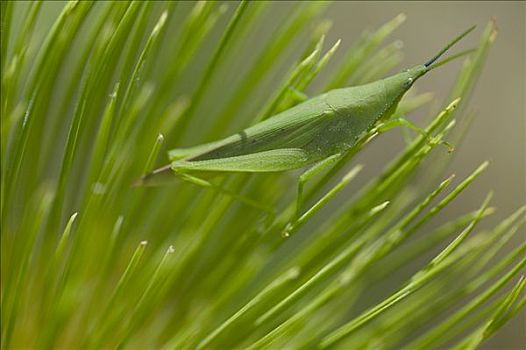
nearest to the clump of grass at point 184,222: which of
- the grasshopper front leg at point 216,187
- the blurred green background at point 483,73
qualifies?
the grasshopper front leg at point 216,187

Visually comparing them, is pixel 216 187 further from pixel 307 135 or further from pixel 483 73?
pixel 483 73

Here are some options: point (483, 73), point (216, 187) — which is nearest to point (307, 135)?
point (216, 187)

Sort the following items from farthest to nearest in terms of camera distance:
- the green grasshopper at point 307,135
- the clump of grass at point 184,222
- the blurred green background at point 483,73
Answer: the blurred green background at point 483,73 → the green grasshopper at point 307,135 → the clump of grass at point 184,222

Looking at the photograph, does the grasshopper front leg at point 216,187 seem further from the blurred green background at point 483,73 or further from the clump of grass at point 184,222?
the blurred green background at point 483,73

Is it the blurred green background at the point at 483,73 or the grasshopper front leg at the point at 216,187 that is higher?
the blurred green background at the point at 483,73

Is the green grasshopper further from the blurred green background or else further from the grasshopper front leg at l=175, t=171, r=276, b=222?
the blurred green background

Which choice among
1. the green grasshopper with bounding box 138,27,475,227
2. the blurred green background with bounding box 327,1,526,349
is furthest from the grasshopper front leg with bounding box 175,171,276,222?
→ the blurred green background with bounding box 327,1,526,349
